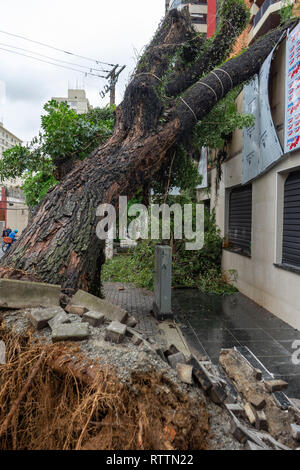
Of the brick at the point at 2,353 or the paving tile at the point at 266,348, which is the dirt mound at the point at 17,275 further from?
the paving tile at the point at 266,348

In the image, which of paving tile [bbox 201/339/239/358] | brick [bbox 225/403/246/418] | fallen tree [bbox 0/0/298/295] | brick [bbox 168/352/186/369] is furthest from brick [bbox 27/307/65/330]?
paving tile [bbox 201/339/239/358]

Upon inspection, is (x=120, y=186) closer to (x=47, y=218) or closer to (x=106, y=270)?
(x=47, y=218)

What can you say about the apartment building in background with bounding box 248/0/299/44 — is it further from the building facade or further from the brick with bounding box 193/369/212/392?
the brick with bounding box 193/369/212/392

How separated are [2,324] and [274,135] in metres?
5.48

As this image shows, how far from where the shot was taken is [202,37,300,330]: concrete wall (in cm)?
524

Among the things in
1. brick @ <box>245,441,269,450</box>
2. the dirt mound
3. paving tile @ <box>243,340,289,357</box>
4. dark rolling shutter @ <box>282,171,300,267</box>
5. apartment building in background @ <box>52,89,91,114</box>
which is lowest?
paving tile @ <box>243,340,289,357</box>

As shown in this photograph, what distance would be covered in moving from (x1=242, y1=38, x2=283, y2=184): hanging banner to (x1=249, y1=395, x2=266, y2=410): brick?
4.25m

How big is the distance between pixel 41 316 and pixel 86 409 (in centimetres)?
96

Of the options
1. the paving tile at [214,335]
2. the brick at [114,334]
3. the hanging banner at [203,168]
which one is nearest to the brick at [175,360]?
the brick at [114,334]

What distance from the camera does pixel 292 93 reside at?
4.96 m

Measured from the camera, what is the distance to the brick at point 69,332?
232cm

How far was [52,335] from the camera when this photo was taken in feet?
7.63

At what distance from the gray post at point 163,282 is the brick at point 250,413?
3.06 metres
